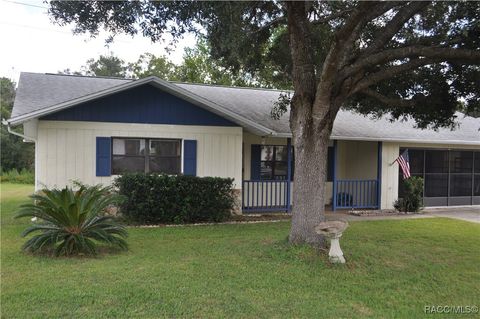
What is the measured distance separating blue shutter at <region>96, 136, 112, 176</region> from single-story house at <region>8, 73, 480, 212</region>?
0.02 metres

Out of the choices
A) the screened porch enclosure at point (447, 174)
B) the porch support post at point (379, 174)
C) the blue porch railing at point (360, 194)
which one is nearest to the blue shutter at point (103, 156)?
the blue porch railing at point (360, 194)

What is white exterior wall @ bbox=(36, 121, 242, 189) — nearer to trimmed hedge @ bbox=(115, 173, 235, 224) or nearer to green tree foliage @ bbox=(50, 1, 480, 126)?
trimmed hedge @ bbox=(115, 173, 235, 224)

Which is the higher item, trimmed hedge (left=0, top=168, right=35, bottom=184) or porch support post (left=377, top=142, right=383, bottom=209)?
porch support post (left=377, top=142, right=383, bottom=209)

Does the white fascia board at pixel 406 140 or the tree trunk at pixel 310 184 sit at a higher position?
the white fascia board at pixel 406 140

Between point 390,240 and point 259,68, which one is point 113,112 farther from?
point 390,240

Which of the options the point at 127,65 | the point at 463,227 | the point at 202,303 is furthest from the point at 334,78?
the point at 127,65

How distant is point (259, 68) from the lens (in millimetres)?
12688

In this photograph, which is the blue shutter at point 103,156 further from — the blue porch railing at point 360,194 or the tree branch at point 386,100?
the blue porch railing at point 360,194

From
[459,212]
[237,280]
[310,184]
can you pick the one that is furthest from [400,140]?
[237,280]

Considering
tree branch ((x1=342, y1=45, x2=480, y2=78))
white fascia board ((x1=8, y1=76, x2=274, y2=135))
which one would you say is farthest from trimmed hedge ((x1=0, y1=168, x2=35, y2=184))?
tree branch ((x1=342, y1=45, x2=480, y2=78))

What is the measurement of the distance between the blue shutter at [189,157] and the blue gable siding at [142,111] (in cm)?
58

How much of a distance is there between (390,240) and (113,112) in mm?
7310

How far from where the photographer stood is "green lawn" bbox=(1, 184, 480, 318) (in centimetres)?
481

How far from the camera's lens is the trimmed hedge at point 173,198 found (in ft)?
34.1
